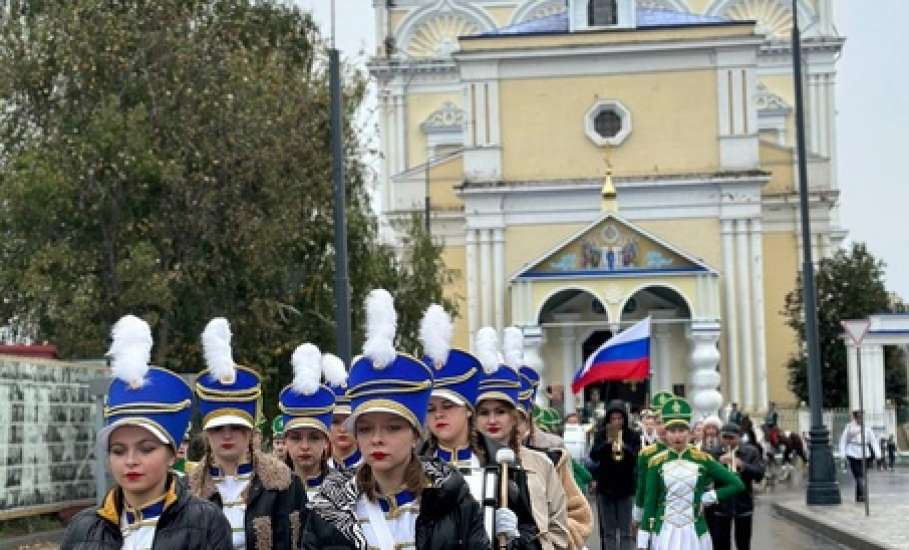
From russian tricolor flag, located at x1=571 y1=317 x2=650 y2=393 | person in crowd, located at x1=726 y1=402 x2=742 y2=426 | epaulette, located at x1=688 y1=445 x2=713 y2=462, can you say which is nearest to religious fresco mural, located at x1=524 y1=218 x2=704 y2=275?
person in crowd, located at x1=726 y1=402 x2=742 y2=426

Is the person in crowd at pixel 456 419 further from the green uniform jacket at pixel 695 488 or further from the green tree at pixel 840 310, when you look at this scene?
the green tree at pixel 840 310

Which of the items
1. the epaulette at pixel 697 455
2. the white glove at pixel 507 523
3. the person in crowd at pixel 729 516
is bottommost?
the person in crowd at pixel 729 516

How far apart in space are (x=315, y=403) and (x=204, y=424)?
135 centimetres

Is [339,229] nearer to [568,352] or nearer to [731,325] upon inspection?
[568,352]

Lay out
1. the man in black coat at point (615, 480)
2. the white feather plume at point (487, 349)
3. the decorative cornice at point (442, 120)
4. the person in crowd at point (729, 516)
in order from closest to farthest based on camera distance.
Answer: the white feather plume at point (487, 349) → the person in crowd at point (729, 516) → the man in black coat at point (615, 480) → the decorative cornice at point (442, 120)

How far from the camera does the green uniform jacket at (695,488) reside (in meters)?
14.7

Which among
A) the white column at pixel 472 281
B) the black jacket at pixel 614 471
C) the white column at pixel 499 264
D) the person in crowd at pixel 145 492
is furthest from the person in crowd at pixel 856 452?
the white column at pixel 472 281

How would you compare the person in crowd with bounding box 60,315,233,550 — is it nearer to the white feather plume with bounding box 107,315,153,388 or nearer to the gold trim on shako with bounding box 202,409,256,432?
the white feather plume with bounding box 107,315,153,388

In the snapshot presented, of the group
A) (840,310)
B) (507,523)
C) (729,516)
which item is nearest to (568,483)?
(507,523)

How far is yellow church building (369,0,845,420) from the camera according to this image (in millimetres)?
61594

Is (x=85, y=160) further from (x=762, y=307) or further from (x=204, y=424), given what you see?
(x=762, y=307)

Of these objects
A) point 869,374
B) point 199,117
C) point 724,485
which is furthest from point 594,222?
point 724,485

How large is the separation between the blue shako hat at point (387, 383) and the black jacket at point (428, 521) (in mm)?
240

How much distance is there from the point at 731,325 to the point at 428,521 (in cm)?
5861
